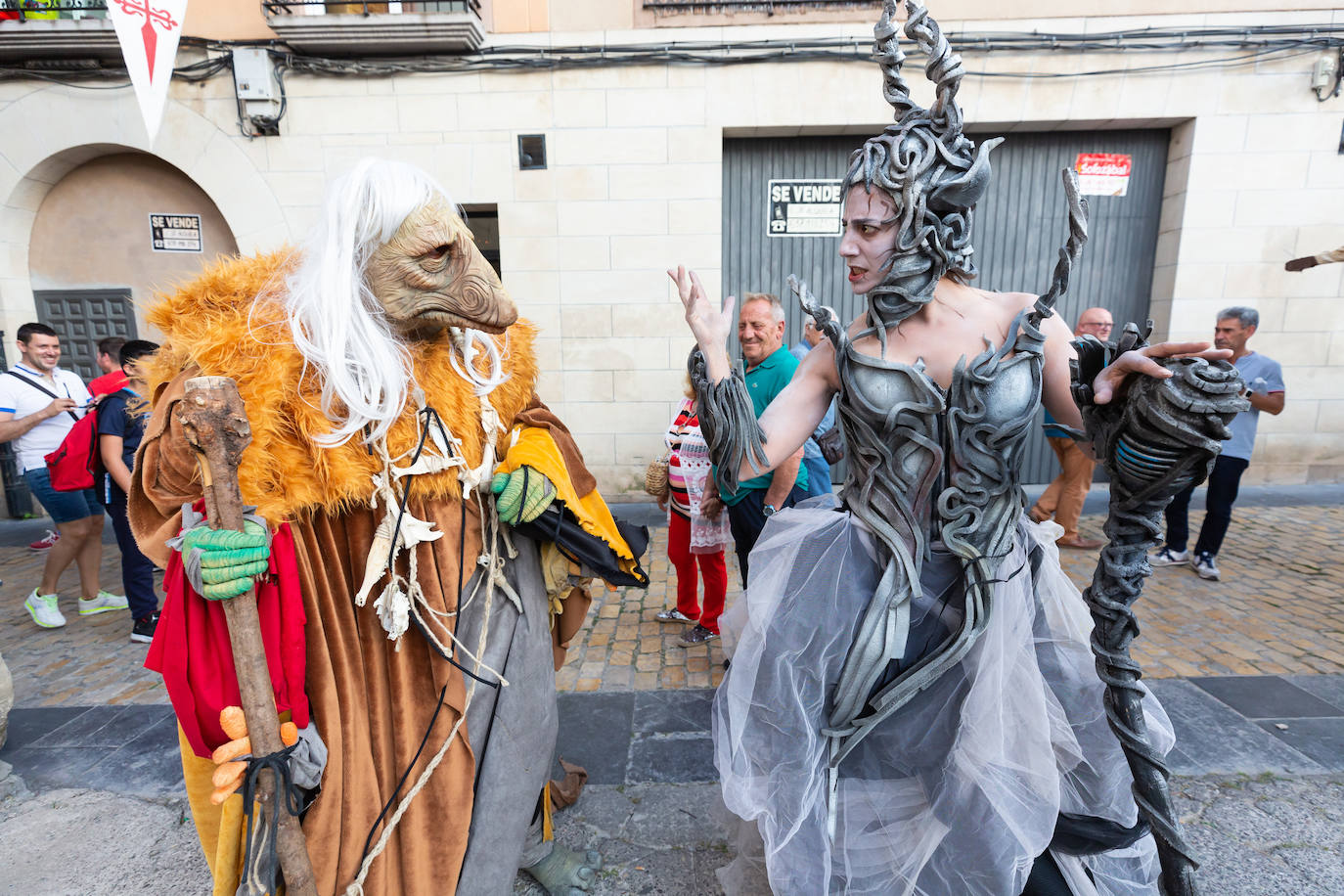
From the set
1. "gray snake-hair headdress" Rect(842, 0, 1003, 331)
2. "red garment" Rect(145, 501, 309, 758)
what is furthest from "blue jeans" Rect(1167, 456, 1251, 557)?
"red garment" Rect(145, 501, 309, 758)

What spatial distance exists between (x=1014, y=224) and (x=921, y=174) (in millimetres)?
5776

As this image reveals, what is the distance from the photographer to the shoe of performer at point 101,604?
443cm

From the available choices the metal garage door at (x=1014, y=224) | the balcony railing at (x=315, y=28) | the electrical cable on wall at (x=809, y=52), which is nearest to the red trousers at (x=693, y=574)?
the metal garage door at (x=1014, y=224)

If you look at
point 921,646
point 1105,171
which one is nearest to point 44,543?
point 921,646

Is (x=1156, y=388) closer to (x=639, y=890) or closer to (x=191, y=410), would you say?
(x=191, y=410)

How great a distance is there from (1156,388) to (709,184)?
5.18m

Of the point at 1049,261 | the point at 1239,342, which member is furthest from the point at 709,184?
the point at 1239,342

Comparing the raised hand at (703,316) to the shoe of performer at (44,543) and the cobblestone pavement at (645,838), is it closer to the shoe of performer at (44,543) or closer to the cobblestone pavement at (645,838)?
the cobblestone pavement at (645,838)

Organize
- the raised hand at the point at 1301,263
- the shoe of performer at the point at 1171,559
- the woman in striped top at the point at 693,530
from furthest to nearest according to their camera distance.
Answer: the raised hand at the point at 1301,263
the shoe of performer at the point at 1171,559
the woman in striped top at the point at 693,530

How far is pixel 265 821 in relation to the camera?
4.83ft

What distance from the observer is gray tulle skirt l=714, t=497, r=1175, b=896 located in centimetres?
159

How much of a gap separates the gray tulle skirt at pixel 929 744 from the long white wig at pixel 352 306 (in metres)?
1.09

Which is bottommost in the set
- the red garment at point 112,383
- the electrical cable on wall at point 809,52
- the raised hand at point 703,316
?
the red garment at point 112,383

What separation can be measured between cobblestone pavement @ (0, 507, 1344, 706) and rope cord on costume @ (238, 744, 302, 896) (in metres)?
1.95
